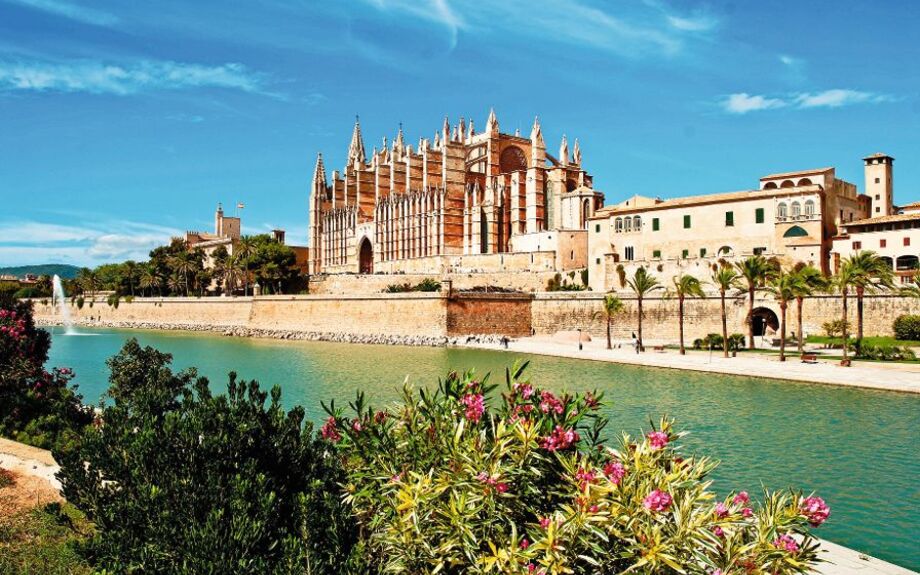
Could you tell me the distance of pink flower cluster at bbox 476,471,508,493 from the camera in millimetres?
5055

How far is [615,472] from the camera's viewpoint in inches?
198

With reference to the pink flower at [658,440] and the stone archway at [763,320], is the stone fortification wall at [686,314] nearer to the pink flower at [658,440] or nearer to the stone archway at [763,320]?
the stone archway at [763,320]

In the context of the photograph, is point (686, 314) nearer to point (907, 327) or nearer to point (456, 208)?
point (907, 327)

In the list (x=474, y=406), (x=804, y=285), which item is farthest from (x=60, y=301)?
(x=474, y=406)

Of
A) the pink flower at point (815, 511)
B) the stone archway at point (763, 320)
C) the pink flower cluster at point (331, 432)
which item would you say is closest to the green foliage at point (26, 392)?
the pink flower cluster at point (331, 432)

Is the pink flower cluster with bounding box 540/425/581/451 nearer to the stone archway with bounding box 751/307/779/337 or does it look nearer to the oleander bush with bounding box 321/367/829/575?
the oleander bush with bounding box 321/367/829/575

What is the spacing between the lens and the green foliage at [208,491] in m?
4.94

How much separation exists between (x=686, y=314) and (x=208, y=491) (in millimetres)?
39709

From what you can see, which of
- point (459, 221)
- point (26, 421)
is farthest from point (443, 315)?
point (26, 421)

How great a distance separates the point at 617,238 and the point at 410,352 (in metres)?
17.7

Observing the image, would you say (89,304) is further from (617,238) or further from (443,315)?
(617,238)

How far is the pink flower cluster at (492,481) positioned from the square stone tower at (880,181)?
5257cm

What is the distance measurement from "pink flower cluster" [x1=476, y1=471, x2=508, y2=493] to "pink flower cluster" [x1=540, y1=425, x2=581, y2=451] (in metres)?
0.55

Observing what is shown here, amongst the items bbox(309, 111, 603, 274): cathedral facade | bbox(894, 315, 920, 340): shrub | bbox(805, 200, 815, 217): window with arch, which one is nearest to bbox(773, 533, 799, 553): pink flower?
bbox(894, 315, 920, 340): shrub
